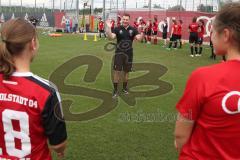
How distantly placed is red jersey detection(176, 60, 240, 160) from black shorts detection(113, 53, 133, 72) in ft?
22.6

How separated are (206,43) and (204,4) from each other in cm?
593

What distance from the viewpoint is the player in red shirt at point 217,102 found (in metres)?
2.04

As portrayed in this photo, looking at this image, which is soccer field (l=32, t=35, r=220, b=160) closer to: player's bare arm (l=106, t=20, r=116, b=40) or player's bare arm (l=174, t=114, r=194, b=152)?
player's bare arm (l=106, t=20, r=116, b=40)

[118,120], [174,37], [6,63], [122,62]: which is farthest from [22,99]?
[174,37]

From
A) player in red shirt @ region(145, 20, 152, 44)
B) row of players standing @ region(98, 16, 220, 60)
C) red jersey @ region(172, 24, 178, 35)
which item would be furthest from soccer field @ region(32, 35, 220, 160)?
player in red shirt @ region(145, 20, 152, 44)

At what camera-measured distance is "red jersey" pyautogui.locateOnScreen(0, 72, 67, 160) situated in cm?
224

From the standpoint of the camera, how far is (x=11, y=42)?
7.45 feet

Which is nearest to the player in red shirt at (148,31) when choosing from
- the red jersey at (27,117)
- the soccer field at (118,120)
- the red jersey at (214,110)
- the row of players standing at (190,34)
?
the row of players standing at (190,34)

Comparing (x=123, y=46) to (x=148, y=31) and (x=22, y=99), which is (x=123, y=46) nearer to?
(x=22, y=99)

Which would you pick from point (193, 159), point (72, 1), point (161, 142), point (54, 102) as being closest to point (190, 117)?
point (193, 159)

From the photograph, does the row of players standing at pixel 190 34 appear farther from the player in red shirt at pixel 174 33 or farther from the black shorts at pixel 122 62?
the black shorts at pixel 122 62

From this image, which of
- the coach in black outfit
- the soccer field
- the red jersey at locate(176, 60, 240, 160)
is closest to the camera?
the red jersey at locate(176, 60, 240, 160)

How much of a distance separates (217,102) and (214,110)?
0.18ft

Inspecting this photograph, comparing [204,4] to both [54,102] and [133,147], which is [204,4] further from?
[54,102]
